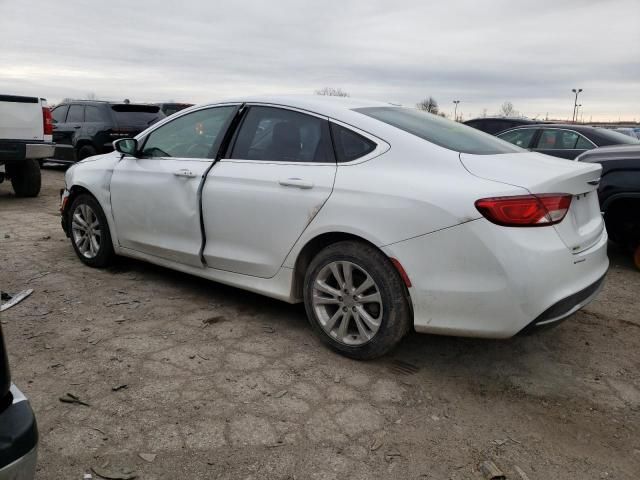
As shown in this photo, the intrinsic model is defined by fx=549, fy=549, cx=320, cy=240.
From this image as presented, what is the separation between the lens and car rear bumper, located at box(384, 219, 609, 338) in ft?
8.75

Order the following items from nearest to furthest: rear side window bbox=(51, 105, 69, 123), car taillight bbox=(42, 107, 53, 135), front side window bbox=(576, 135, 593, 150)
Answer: car taillight bbox=(42, 107, 53, 135) < front side window bbox=(576, 135, 593, 150) < rear side window bbox=(51, 105, 69, 123)

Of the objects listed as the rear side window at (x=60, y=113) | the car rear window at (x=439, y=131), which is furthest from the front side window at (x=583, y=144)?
the rear side window at (x=60, y=113)

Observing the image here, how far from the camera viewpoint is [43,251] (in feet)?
18.0

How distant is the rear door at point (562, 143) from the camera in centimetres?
841

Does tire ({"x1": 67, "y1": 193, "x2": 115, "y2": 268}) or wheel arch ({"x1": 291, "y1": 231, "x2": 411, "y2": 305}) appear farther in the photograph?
tire ({"x1": 67, "y1": 193, "x2": 115, "y2": 268})

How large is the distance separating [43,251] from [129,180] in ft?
5.69

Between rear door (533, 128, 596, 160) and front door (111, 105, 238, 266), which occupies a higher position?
rear door (533, 128, 596, 160)

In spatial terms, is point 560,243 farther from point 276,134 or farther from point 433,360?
point 276,134

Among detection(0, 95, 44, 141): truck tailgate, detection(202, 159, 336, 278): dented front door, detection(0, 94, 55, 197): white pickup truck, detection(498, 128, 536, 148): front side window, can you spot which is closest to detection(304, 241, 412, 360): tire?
detection(202, 159, 336, 278): dented front door

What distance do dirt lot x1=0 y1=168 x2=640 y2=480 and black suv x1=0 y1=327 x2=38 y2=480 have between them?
29.0 inches

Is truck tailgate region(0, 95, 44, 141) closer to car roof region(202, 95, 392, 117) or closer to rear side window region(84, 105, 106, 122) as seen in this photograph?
rear side window region(84, 105, 106, 122)

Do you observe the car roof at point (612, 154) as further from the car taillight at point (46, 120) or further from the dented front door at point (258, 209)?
the car taillight at point (46, 120)

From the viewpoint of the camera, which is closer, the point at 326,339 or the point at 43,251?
the point at 326,339

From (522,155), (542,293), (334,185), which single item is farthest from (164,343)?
(522,155)
